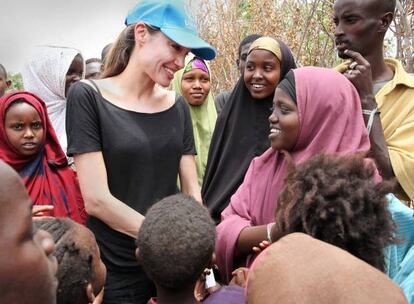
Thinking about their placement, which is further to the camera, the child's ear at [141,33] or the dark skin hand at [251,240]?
the child's ear at [141,33]

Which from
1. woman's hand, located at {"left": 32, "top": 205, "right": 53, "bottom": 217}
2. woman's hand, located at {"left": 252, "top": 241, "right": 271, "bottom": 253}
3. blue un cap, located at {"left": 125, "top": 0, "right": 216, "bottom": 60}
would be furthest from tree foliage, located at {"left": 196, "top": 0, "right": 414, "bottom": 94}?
woman's hand, located at {"left": 32, "top": 205, "right": 53, "bottom": 217}

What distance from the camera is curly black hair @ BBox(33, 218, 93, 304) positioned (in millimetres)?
2010

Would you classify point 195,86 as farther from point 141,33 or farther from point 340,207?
point 340,207

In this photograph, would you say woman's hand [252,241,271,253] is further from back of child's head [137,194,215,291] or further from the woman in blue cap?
the woman in blue cap

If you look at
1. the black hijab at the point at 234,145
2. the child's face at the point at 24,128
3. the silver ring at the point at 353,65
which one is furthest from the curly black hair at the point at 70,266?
the silver ring at the point at 353,65

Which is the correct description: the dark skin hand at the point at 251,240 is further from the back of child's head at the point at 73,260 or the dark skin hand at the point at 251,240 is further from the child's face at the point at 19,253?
the child's face at the point at 19,253

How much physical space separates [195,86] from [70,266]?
260 cm

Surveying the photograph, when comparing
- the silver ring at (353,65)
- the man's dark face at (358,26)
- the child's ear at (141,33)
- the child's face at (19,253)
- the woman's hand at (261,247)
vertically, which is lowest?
the woman's hand at (261,247)

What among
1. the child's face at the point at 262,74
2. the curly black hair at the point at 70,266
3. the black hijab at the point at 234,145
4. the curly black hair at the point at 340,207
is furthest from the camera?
the child's face at the point at 262,74

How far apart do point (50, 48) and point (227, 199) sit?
195 centimetres

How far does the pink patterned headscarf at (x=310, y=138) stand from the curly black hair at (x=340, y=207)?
49cm

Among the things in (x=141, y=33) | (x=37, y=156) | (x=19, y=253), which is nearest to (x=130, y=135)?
(x=141, y=33)

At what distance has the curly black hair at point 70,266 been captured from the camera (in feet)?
6.59

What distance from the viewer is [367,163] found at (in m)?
2.21
